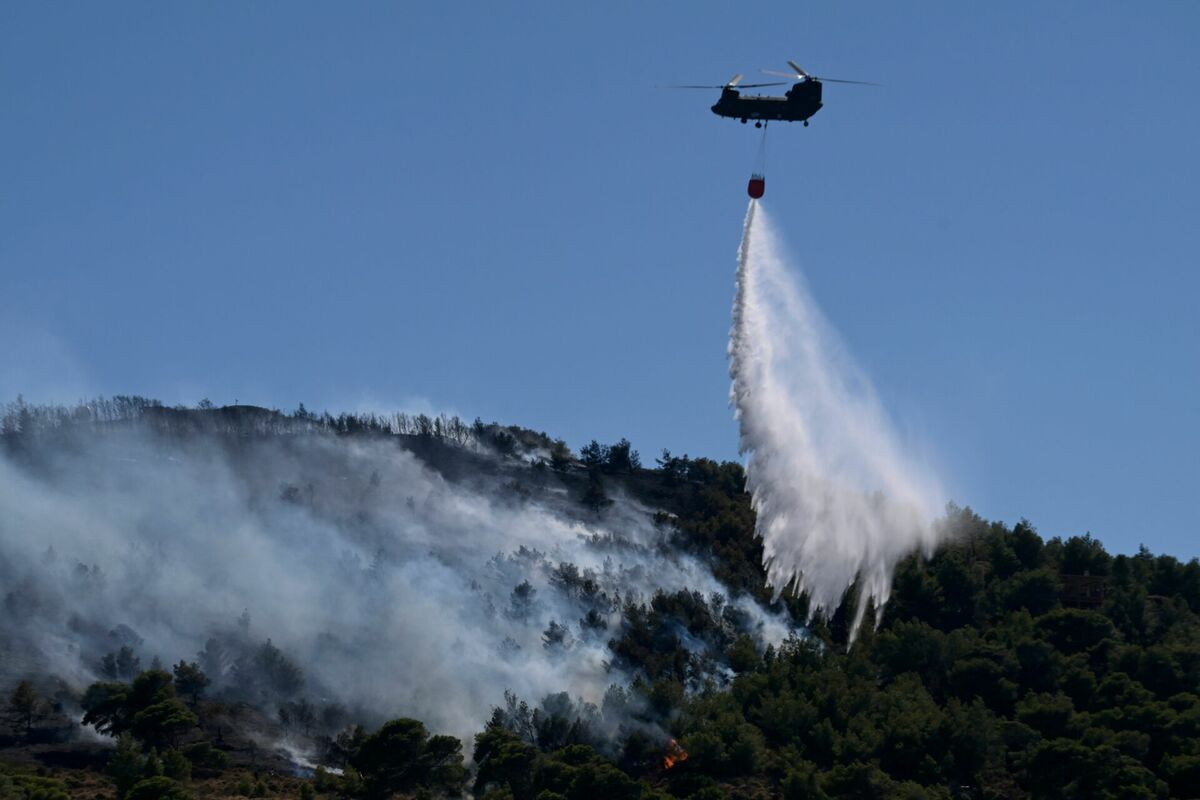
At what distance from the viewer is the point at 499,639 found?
461ft

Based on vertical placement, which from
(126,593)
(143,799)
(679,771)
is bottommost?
(143,799)

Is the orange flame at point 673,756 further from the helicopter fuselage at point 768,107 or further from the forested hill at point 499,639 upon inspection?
the helicopter fuselage at point 768,107

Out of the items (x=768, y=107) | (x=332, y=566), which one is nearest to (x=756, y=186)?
(x=768, y=107)

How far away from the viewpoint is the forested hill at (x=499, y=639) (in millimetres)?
113375

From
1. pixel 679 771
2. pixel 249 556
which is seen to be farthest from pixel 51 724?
pixel 679 771

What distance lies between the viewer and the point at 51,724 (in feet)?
395

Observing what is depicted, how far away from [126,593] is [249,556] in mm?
13270

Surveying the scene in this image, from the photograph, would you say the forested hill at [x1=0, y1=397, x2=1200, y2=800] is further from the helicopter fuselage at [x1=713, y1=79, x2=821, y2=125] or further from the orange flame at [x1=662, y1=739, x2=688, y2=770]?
the helicopter fuselage at [x1=713, y1=79, x2=821, y2=125]

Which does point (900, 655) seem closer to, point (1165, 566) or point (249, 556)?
point (1165, 566)

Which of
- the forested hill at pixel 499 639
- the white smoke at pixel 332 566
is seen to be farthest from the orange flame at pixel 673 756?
the white smoke at pixel 332 566

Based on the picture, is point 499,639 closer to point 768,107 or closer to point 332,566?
point 332,566

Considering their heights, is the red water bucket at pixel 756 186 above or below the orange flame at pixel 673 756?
above

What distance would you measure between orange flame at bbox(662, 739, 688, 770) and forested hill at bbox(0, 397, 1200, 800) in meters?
0.20

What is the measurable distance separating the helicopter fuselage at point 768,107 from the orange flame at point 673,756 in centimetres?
4286
